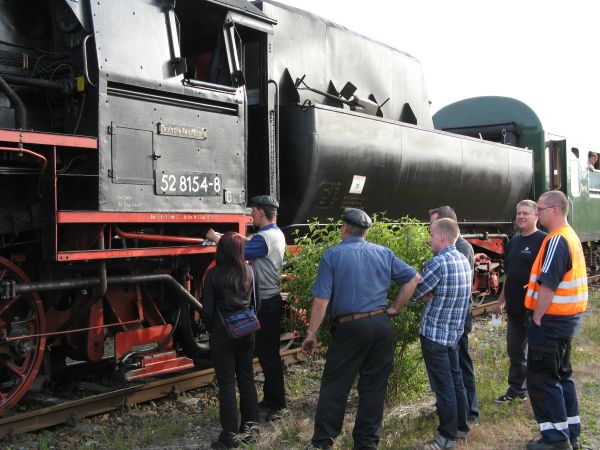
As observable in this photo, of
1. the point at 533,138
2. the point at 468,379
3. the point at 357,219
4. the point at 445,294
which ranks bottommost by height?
the point at 468,379

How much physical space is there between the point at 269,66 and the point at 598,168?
36.6ft

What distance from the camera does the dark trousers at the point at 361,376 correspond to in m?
4.29

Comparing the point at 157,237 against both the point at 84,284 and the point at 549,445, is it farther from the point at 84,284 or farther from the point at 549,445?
the point at 549,445

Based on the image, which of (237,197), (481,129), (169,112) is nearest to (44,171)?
(169,112)

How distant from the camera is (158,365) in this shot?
559cm

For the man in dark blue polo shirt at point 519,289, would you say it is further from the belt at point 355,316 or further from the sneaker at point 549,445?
the belt at point 355,316

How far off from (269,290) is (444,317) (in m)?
1.46

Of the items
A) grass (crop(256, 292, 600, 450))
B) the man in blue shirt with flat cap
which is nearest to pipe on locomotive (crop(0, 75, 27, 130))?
the man in blue shirt with flat cap

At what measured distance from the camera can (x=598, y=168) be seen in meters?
15.1

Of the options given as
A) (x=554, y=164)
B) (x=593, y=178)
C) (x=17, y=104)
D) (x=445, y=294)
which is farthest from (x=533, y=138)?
(x=17, y=104)

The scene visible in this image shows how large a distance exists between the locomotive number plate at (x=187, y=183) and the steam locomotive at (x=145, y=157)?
0.04ft

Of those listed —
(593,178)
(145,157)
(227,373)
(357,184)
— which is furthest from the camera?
(593,178)

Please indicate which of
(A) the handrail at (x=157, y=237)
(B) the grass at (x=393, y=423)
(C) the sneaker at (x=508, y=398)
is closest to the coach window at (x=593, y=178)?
(B) the grass at (x=393, y=423)

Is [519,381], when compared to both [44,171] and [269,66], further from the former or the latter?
[44,171]
